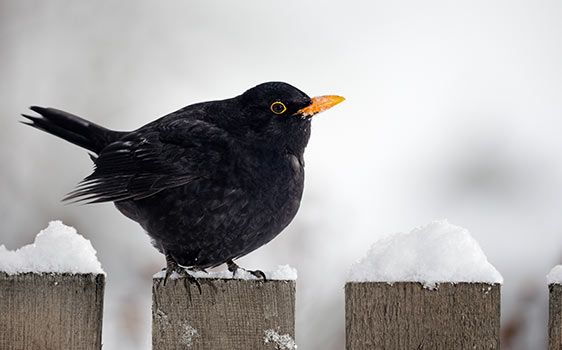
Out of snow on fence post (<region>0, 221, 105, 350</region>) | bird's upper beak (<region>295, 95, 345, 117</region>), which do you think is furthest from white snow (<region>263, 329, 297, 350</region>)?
bird's upper beak (<region>295, 95, 345, 117</region>)

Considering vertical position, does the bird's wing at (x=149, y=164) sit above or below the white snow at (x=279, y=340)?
above

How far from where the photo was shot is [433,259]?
86.1 inches

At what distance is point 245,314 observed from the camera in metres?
2.26

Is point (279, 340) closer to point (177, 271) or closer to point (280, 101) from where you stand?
point (177, 271)

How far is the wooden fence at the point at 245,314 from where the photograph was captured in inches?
84.5

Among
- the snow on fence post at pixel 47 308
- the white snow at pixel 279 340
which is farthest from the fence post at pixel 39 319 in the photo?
the white snow at pixel 279 340

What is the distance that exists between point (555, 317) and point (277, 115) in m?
1.50

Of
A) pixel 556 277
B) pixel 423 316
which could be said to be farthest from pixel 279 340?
pixel 556 277

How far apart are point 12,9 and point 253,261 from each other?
284cm

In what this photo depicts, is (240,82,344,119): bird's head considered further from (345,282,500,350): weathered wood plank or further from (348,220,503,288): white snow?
(345,282,500,350): weathered wood plank

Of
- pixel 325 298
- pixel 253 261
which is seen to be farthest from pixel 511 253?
pixel 253 261

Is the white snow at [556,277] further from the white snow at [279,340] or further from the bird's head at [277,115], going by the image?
the bird's head at [277,115]

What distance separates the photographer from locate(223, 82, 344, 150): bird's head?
3311 mm

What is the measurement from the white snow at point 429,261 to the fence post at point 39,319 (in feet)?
2.24
